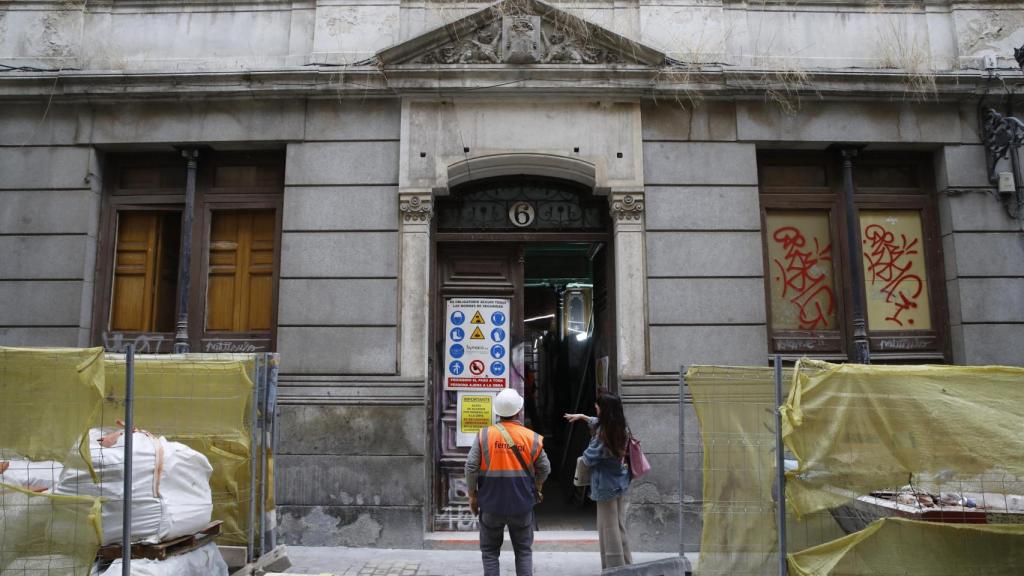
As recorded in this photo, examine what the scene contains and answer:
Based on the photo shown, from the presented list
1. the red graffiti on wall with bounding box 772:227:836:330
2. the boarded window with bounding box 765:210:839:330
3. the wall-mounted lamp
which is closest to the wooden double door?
the boarded window with bounding box 765:210:839:330

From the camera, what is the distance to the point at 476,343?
9.30 meters

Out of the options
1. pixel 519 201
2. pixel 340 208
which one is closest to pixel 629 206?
pixel 519 201

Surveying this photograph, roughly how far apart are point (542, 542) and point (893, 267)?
230 inches

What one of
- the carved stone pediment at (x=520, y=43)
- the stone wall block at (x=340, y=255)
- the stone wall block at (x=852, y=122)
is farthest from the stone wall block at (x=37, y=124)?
the stone wall block at (x=852, y=122)

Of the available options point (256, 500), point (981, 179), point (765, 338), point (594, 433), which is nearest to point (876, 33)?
point (981, 179)

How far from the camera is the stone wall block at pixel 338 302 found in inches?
341

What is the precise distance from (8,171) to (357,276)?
192 inches

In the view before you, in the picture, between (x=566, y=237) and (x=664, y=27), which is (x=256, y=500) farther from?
(x=664, y=27)

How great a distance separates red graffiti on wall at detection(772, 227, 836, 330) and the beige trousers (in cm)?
415

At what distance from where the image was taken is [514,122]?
29.8ft

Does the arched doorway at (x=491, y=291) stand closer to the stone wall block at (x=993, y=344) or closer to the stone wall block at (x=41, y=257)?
the stone wall block at (x=993, y=344)

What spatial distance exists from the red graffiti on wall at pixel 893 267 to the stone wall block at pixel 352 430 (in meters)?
6.24

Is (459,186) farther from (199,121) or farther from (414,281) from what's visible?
(199,121)

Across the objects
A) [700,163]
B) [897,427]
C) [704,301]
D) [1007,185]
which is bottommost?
[897,427]
